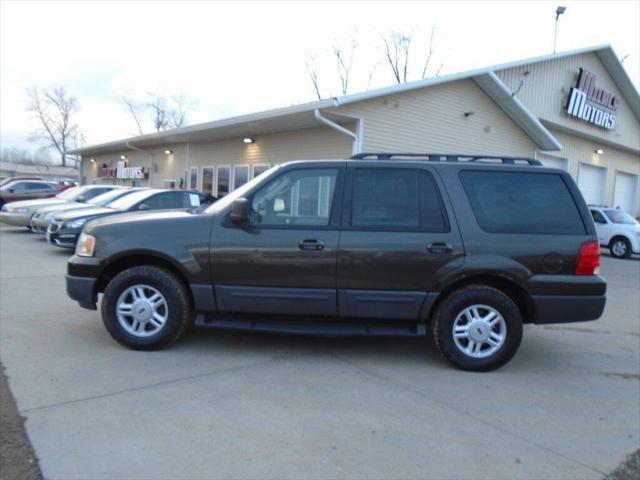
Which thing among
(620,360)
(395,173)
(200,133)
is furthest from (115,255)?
(200,133)

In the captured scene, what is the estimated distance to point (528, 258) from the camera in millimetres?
4484

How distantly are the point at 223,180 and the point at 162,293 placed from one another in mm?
14604

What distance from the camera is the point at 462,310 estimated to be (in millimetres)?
4535

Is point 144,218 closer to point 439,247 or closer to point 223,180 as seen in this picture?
point 439,247

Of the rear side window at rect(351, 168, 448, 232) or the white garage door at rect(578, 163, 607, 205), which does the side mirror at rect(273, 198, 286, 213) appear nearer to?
the rear side window at rect(351, 168, 448, 232)

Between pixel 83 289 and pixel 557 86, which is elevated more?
pixel 557 86

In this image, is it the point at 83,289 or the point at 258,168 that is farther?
the point at 258,168

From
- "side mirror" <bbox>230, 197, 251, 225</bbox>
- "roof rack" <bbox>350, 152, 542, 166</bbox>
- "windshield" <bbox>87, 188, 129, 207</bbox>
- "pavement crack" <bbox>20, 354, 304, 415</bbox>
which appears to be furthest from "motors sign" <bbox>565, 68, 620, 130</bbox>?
"pavement crack" <bbox>20, 354, 304, 415</bbox>

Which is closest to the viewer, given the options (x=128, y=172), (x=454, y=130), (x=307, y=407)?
(x=307, y=407)

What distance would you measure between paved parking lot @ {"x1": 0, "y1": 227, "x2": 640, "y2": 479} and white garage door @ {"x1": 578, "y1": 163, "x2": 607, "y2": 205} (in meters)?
20.0

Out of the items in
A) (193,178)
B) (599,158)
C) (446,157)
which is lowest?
(446,157)

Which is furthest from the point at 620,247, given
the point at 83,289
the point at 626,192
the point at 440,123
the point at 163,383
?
the point at 83,289

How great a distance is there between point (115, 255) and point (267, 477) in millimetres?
2722

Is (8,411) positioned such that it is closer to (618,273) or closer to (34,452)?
(34,452)
